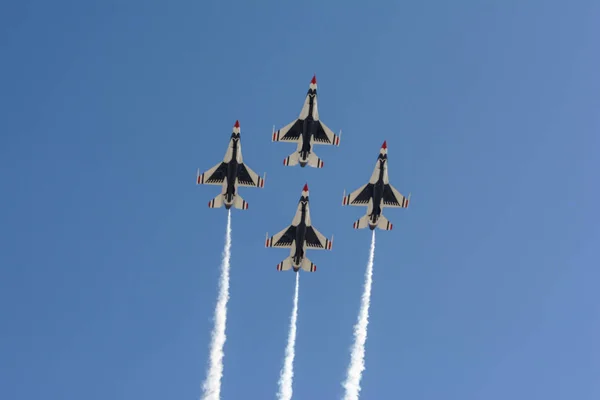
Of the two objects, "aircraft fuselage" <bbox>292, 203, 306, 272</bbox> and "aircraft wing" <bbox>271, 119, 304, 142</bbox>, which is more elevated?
"aircraft wing" <bbox>271, 119, 304, 142</bbox>

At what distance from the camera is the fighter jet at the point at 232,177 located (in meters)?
95.3

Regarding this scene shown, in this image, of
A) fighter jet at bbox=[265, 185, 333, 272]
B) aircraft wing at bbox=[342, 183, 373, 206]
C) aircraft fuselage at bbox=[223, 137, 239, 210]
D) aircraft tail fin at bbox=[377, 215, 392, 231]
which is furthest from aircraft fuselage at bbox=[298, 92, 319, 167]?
aircraft tail fin at bbox=[377, 215, 392, 231]

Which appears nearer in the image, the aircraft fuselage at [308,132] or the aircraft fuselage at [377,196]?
the aircraft fuselage at [377,196]

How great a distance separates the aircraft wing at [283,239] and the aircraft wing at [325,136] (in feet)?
37.0

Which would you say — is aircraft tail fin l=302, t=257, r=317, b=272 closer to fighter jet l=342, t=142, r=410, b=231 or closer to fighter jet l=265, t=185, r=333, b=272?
fighter jet l=265, t=185, r=333, b=272

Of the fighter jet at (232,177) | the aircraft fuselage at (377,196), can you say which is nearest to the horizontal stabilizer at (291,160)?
the fighter jet at (232,177)

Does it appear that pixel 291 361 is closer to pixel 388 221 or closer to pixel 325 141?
pixel 388 221

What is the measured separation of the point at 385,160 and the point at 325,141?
349 inches

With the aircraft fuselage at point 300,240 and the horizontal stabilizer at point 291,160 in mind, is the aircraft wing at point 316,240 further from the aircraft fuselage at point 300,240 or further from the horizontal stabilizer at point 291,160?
the horizontal stabilizer at point 291,160

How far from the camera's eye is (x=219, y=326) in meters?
99.9

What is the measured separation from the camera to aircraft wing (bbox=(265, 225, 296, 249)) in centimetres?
9793

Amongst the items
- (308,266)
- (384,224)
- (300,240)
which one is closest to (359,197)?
(384,224)

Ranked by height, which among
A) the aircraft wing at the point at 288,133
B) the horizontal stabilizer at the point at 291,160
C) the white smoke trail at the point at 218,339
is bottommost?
the white smoke trail at the point at 218,339

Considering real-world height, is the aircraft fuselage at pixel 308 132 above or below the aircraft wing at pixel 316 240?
above
